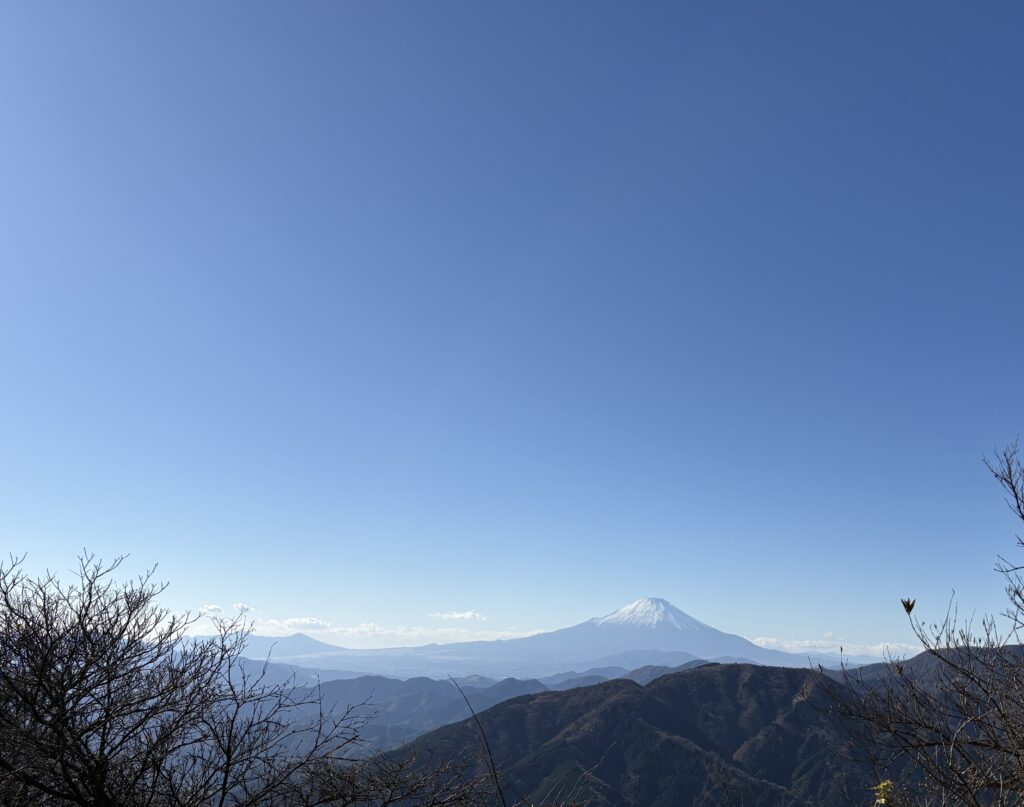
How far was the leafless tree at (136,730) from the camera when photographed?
754 cm

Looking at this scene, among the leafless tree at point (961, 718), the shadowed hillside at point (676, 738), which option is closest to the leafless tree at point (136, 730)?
the leafless tree at point (961, 718)

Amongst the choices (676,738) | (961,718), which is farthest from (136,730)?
(676,738)

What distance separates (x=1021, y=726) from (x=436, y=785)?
889cm

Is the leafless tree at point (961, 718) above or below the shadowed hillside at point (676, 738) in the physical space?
above

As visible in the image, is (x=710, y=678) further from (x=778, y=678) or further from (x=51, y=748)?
(x=51, y=748)

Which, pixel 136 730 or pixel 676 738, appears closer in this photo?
pixel 136 730

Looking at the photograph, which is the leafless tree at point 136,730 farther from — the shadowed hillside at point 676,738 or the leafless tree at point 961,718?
the shadowed hillside at point 676,738

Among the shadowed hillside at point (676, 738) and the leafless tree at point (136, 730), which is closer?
the leafless tree at point (136, 730)

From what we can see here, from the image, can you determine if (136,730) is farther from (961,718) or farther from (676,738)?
(676,738)

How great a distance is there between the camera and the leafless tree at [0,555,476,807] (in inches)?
297

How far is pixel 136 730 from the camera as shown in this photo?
909cm

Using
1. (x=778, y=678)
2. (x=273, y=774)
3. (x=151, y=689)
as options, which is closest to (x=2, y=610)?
(x=151, y=689)

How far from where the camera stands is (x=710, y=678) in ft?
631

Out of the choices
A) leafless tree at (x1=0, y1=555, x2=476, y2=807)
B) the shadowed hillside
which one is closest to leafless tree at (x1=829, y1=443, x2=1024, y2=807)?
leafless tree at (x1=0, y1=555, x2=476, y2=807)
